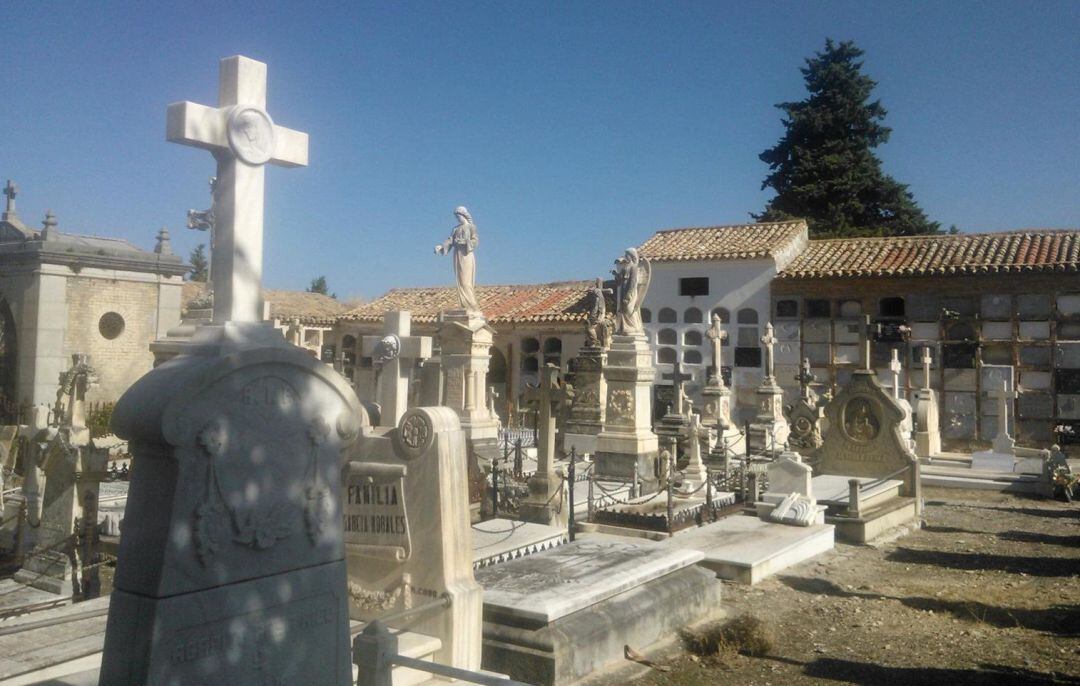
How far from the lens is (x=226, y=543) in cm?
305

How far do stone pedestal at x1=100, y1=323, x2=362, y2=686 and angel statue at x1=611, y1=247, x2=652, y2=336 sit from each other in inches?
483

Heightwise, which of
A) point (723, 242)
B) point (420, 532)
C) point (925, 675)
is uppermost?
point (723, 242)

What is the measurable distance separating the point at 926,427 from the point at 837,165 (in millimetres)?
18707

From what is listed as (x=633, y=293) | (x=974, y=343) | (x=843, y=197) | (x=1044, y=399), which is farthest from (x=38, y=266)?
(x=843, y=197)

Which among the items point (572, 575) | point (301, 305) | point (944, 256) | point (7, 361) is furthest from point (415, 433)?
point (301, 305)

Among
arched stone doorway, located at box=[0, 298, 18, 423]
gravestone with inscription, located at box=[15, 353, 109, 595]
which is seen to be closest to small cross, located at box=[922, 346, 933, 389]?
gravestone with inscription, located at box=[15, 353, 109, 595]

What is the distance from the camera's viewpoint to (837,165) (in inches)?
1368

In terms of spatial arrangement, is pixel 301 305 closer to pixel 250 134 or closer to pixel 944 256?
pixel 944 256

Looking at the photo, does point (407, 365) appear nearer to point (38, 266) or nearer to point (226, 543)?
point (226, 543)

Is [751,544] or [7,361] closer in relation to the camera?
[751,544]

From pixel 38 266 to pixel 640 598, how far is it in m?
20.3

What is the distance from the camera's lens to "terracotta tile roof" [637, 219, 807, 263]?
989 inches

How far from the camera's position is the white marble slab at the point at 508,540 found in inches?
293

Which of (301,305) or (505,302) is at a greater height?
(301,305)
